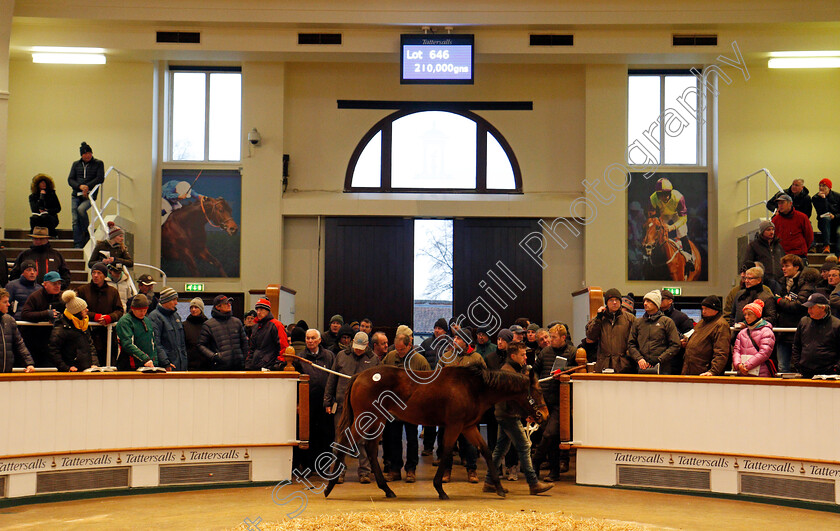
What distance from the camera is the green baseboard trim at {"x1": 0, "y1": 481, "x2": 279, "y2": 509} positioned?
781cm

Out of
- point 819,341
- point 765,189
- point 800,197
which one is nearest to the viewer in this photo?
point 819,341

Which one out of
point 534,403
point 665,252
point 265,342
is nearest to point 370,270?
point 665,252

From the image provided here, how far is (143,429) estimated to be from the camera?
27.6 feet

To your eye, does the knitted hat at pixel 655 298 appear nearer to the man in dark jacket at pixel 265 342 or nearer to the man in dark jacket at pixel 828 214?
the man in dark jacket at pixel 265 342

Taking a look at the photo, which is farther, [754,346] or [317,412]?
[317,412]

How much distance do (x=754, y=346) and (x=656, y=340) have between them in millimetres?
1071

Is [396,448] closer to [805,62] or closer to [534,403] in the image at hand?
[534,403]

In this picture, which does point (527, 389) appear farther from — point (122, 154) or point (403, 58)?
point (122, 154)

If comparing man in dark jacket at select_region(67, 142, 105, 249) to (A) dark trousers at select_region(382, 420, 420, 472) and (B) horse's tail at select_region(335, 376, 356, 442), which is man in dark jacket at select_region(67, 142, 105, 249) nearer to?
(A) dark trousers at select_region(382, 420, 420, 472)

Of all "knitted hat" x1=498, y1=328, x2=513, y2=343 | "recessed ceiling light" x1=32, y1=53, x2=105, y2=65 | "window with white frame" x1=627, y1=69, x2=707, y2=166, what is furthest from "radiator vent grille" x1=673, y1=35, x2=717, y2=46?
"recessed ceiling light" x1=32, y1=53, x2=105, y2=65

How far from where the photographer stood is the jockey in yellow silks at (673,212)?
16609 mm

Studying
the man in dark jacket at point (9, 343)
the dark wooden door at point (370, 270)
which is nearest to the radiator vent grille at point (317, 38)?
the dark wooden door at point (370, 270)

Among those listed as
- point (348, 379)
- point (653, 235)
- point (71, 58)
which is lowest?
point (348, 379)

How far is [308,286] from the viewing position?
16922mm
